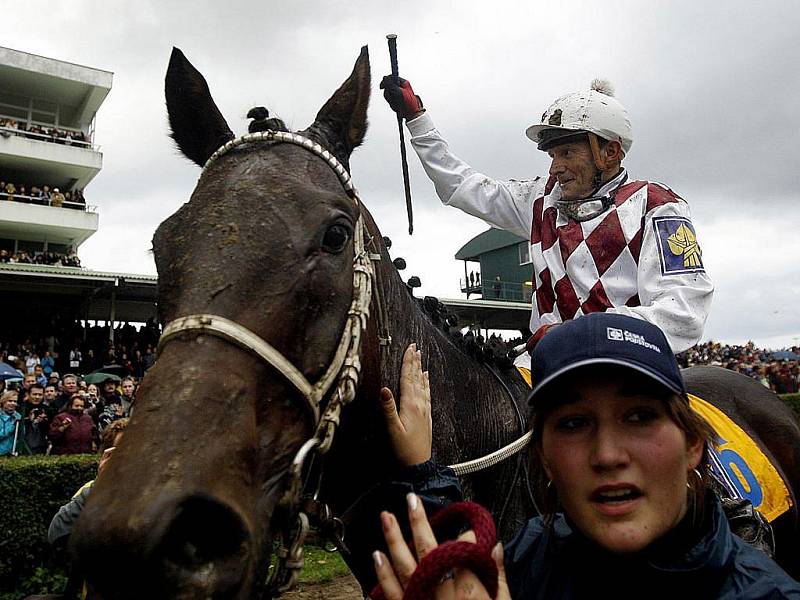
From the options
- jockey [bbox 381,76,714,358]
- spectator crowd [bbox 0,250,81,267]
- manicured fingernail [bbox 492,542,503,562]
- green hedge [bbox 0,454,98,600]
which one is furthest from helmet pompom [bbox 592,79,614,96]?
spectator crowd [bbox 0,250,81,267]

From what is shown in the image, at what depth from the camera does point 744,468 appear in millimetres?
3182

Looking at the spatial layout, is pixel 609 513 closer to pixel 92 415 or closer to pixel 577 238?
pixel 577 238

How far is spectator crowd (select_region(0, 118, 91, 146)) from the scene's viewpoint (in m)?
30.2

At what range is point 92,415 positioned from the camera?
10.9 m

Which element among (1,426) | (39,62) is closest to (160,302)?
(1,426)

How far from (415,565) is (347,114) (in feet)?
5.75

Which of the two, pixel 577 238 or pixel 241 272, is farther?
pixel 577 238

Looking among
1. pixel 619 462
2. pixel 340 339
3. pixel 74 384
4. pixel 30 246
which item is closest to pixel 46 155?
pixel 30 246

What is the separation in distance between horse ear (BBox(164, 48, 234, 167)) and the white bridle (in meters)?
0.33

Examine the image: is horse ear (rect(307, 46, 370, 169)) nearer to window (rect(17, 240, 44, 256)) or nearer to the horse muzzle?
the horse muzzle

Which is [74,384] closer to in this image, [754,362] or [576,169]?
[576,169]

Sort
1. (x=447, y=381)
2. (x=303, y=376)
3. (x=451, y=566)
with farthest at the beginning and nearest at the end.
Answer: (x=447, y=381) → (x=303, y=376) → (x=451, y=566)

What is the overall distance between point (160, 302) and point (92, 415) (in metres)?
10.4

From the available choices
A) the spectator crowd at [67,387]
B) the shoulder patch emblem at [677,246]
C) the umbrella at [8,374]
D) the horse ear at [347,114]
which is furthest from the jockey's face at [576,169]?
the umbrella at [8,374]
